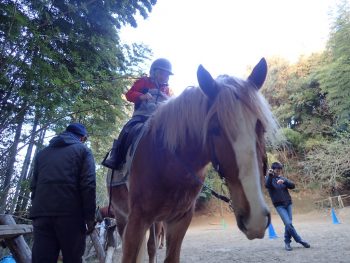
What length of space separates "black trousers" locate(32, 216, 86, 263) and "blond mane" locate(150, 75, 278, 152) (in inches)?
47.4

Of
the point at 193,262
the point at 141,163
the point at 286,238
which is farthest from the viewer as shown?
the point at 286,238

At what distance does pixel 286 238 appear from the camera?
742 cm

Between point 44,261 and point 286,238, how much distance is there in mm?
6060

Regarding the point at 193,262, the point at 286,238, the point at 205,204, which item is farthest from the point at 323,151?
the point at 193,262

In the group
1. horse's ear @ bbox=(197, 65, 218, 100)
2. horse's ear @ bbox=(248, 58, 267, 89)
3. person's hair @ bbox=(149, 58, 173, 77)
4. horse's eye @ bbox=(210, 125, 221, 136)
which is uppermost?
person's hair @ bbox=(149, 58, 173, 77)

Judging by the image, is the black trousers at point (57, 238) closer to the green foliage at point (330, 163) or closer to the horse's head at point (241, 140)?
the horse's head at point (241, 140)

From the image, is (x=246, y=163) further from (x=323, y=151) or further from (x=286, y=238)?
(x=323, y=151)

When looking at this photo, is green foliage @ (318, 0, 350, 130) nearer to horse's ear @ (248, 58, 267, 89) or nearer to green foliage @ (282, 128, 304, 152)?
green foliage @ (282, 128, 304, 152)

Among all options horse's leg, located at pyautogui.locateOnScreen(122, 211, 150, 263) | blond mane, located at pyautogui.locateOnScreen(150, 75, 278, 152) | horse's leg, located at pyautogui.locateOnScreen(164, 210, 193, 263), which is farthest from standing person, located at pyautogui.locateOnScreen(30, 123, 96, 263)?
blond mane, located at pyautogui.locateOnScreen(150, 75, 278, 152)

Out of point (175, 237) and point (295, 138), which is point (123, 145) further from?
point (295, 138)

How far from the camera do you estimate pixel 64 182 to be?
3.03 m

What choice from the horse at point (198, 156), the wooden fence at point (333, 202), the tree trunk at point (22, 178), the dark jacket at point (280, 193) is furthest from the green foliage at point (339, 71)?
the horse at point (198, 156)

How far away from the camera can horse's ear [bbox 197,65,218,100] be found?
7.38ft

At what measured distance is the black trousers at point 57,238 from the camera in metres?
2.96
